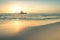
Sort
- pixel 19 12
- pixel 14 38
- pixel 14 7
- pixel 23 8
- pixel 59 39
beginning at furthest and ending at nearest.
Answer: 1. pixel 19 12
2. pixel 23 8
3. pixel 14 7
4. pixel 14 38
5. pixel 59 39

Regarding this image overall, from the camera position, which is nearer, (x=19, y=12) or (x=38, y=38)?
(x=38, y=38)

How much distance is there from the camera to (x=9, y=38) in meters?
6.16

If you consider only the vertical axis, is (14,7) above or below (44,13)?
above

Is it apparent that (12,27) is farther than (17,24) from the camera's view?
No

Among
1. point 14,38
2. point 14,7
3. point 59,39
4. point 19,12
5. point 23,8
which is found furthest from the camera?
point 19,12

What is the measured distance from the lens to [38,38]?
595cm

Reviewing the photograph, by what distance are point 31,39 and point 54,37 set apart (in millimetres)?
1092

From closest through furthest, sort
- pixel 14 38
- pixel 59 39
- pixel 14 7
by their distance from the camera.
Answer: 1. pixel 59 39
2. pixel 14 38
3. pixel 14 7

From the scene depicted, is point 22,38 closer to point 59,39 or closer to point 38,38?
point 38,38

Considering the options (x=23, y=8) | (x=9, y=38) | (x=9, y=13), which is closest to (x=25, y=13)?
(x=23, y=8)

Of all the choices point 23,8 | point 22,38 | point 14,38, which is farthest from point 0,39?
point 23,8

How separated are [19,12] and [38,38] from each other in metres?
15.3

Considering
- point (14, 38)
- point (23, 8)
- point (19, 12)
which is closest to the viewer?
point (14, 38)

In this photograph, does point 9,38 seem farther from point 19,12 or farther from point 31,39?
point 19,12
